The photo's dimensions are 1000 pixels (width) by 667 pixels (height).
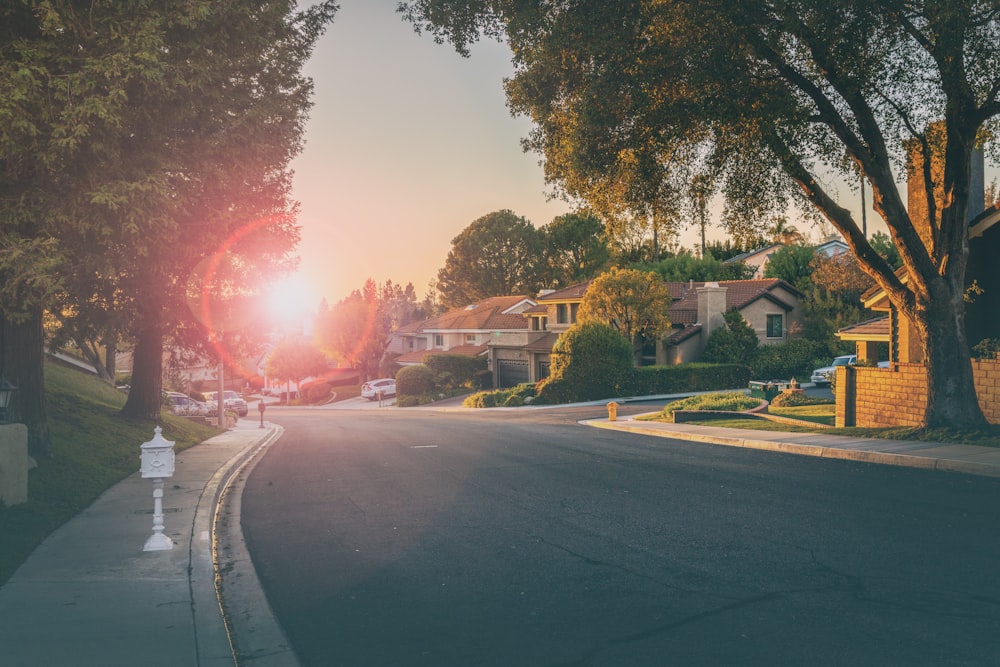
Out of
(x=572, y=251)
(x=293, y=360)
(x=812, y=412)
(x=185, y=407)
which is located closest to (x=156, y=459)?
(x=812, y=412)

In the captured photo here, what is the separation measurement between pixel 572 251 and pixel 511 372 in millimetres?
34277

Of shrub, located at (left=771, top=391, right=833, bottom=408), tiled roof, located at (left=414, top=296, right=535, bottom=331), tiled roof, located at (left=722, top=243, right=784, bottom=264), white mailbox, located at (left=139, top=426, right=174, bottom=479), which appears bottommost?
shrub, located at (left=771, top=391, right=833, bottom=408)

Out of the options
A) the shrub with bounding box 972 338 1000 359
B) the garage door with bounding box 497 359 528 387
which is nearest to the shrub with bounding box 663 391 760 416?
the shrub with bounding box 972 338 1000 359

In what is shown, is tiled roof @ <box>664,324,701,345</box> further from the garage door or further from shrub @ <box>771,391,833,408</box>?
shrub @ <box>771,391,833,408</box>

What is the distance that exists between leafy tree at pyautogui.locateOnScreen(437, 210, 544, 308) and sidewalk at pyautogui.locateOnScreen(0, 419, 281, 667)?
3387 inches

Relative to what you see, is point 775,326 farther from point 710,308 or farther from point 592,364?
point 592,364

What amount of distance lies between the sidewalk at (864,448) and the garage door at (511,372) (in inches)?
1555

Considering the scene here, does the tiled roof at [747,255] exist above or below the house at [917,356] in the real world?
above

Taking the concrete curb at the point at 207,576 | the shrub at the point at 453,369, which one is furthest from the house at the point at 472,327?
the concrete curb at the point at 207,576

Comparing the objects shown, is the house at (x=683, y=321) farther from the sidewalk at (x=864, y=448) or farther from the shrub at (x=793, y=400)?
the sidewalk at (x=864, y=448)

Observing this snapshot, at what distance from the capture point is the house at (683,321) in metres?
53.7

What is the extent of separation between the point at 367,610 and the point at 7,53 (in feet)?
36.1

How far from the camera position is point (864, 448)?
1722 centimetres

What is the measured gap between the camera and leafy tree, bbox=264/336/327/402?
97.2m
